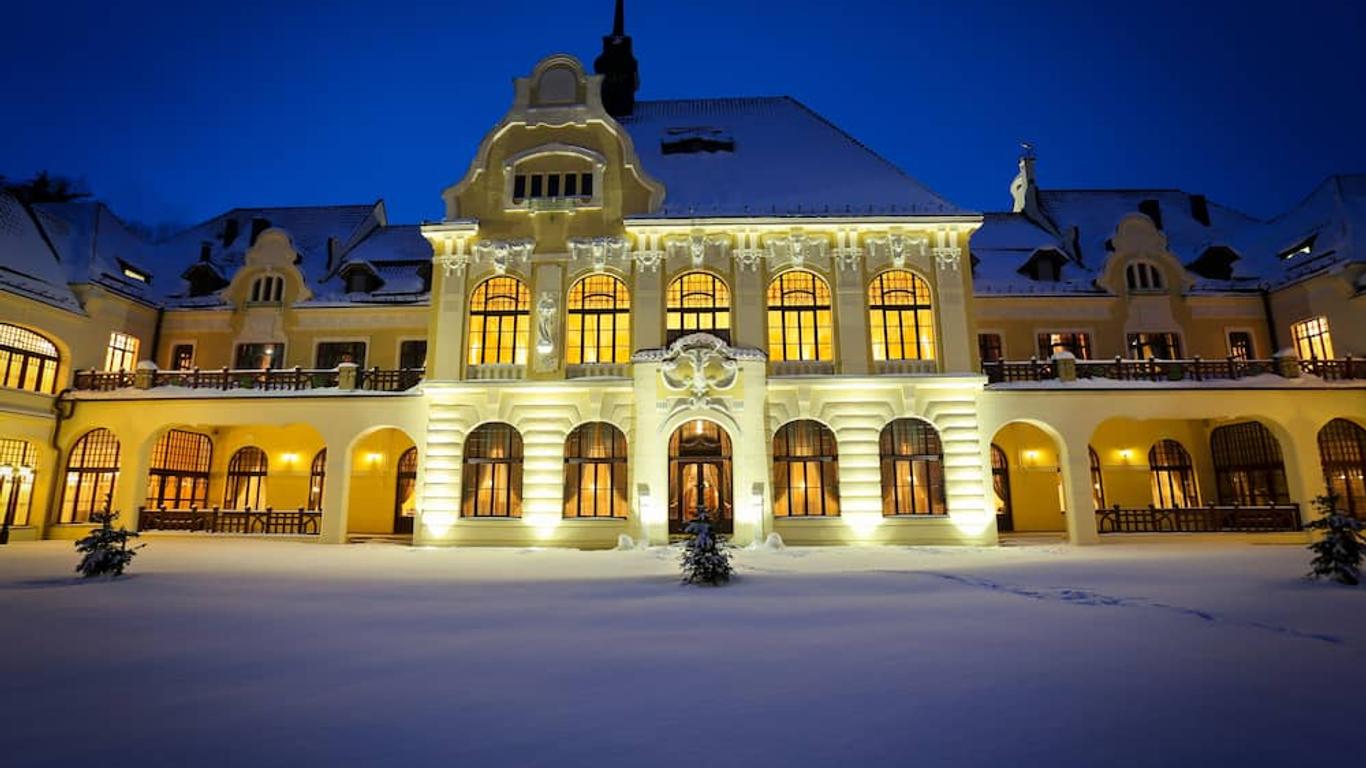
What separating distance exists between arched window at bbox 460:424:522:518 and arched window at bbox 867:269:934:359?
13.5 m

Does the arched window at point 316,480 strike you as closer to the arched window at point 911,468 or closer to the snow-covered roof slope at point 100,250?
the snow-covered roof slope at point 100,250

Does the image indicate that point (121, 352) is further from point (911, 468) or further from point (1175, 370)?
point (1175, 370)

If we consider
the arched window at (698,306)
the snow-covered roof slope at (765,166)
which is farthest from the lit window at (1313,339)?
the arched window at (698,306)

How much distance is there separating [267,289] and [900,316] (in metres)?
26.9

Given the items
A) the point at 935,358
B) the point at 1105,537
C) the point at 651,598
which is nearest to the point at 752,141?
the point at 935,358

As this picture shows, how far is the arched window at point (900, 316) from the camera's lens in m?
23.9

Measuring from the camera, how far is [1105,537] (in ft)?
73.9

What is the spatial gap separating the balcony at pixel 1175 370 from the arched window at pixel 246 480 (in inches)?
1166

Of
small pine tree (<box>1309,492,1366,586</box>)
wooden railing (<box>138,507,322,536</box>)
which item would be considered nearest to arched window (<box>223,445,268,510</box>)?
wooden railing (<box>138,507,322,536</box>)

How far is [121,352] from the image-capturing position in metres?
27.6

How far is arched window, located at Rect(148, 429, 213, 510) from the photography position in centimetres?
2625

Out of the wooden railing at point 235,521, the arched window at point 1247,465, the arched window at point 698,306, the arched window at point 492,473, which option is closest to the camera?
the arched window at point 492,473

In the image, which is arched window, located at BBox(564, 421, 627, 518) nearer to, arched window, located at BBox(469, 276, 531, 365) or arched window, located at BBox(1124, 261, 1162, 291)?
arched window, located at BBox(469, 276, 531, 365)

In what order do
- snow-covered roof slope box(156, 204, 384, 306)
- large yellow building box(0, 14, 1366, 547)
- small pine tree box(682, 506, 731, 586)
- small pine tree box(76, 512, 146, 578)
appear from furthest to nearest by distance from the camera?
snow-covered roof slope box(156, 204, 384, 306)
large yellow building box(0, 14, 1366, 547)
small pine tree box(76, 512, 146, 578)
small pine tree box(682, 506, 731, 586)
